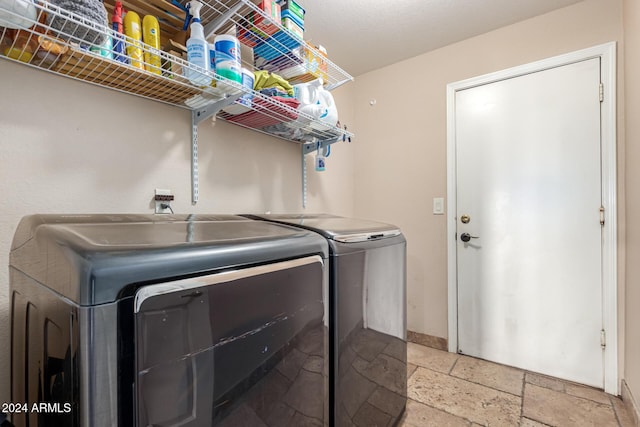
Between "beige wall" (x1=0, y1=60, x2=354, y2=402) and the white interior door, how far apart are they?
1596mm

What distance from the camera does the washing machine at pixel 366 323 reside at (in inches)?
43.7

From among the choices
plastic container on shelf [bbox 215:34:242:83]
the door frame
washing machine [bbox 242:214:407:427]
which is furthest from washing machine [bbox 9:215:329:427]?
the door frame

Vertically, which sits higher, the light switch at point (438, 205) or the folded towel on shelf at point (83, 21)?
the folded towel on shelf at point (83, 21)

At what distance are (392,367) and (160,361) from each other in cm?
117

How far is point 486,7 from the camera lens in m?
1.85

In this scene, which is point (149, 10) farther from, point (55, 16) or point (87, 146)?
point (87, 146)

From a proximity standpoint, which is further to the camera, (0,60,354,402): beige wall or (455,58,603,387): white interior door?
(455,58,603,387): white interior door

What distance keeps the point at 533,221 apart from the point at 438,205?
618 millimetres

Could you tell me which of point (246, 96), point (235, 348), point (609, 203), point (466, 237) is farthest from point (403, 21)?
point (235, 348)

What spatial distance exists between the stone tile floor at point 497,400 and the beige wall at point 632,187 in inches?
8.6

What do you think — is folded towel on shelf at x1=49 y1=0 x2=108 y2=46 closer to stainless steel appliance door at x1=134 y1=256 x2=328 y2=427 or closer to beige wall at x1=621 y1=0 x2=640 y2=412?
stainless steel appliance door at x1=134 y1=256 x2=328 y2=427

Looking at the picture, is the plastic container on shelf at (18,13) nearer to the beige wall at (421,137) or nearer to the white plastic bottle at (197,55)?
the white plastic bottle at (197,55)

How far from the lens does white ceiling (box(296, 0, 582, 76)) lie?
180 centimetres

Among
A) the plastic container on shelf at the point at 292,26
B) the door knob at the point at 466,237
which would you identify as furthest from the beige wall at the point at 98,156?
the door knob at the point at 466,237
